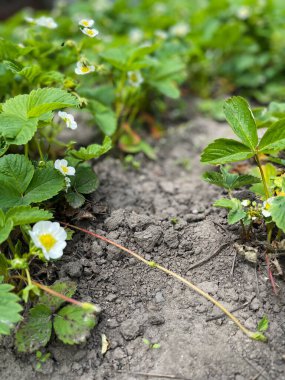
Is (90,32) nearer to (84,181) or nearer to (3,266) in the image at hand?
(84,181)

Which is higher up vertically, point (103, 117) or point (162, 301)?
point (103, 117)

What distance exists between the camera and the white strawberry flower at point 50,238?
1.40m

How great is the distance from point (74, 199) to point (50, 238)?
0.32 meters

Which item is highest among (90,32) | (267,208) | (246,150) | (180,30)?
(90,32)

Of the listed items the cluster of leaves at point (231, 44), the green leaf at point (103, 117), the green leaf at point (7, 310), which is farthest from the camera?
the cluster of leaves at point (231, 44)

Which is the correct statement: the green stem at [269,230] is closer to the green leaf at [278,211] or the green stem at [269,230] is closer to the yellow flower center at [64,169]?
the green leaf at [278,211]

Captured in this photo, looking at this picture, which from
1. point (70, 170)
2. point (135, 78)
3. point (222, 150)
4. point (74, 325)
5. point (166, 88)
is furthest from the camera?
point (166, 88)

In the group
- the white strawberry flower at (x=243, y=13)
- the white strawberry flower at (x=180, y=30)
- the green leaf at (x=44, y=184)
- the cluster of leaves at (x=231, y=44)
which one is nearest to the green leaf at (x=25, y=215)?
the green leaf at (x=44, y=184)

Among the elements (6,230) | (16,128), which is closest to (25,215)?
(6,230)

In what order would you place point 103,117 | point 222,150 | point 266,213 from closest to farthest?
point 266,213
point 222,150
point 103,117

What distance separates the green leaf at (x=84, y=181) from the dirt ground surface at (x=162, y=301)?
0.32 feet

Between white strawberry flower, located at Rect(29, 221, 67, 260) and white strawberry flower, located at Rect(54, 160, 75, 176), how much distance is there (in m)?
0.32

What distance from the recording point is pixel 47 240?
4.65 feet

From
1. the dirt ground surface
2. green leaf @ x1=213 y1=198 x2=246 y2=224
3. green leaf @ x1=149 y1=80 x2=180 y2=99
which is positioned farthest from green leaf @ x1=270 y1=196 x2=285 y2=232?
green leaf @ x1=149 y1=80 x2=180 y2=99
